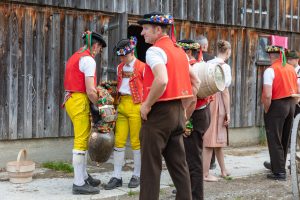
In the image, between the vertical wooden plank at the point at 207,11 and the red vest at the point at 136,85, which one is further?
the vertical wooden plank at the point at 207,11

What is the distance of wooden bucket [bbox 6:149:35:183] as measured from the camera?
645 centimetres

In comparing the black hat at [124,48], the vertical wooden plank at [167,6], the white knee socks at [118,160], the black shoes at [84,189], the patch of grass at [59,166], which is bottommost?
the black shoes at [84,189]

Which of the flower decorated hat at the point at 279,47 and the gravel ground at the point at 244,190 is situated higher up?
the flower decorated hat at the point at 279,47

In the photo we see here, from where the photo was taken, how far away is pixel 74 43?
807 centimetres

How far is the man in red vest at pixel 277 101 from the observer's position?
23.5 feet

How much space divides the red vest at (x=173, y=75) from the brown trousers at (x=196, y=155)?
1027mm

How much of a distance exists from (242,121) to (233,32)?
207 cm

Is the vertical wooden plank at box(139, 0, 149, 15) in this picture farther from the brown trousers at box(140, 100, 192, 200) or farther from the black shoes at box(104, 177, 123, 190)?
the brown trousers at box(140, 100, 192, 200)

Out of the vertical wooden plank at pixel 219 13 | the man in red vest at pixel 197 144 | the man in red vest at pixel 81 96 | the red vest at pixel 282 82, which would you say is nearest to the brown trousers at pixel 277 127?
the red vest at pixel 282 82

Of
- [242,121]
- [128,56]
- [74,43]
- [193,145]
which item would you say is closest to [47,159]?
[74,43]

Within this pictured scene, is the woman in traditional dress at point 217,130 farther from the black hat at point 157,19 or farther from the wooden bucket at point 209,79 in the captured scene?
the black hat at point 157,19

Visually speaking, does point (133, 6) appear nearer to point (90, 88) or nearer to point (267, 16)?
point (90, 88)

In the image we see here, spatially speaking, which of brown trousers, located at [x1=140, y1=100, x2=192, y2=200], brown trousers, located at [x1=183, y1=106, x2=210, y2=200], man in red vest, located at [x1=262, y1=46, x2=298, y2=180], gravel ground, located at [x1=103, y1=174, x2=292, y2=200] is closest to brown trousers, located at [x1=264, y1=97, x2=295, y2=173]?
man in red vest, located at [x1=262, y1=46, x2=298, y2=180]

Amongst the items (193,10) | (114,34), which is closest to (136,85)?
(114,34)
